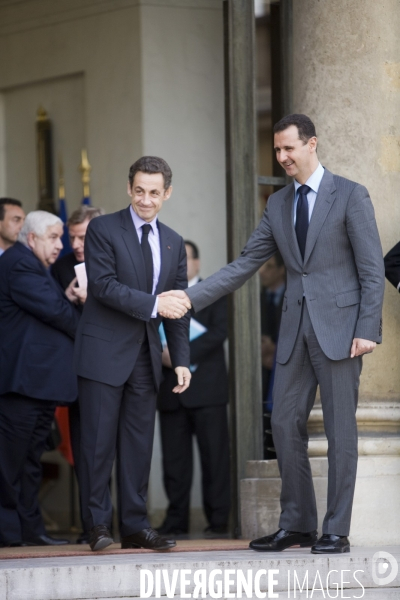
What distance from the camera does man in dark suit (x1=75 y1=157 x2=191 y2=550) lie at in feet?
18.9

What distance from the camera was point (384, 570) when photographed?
5375mm

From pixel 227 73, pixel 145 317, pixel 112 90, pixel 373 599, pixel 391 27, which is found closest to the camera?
pixel 373 599

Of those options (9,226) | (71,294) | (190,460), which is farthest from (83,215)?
(190,460)

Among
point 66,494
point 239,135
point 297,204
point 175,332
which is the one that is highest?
point 239,135

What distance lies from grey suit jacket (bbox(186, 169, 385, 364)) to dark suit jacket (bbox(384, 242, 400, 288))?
593 mm

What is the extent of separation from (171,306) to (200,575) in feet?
4.09

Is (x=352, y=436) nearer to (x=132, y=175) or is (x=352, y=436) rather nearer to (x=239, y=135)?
(x=132, y=175)

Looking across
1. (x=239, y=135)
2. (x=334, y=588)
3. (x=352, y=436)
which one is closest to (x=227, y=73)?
(x=239, y=135)

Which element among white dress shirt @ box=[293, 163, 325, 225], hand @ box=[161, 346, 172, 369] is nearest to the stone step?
white dress shirt @ box=[293, 163, 325, 225]

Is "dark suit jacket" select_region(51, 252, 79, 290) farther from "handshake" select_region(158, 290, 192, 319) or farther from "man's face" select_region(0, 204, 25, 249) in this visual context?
"handshake" select_region(158, 290, 192, 319)

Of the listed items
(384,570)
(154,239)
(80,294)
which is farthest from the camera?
(80,294)

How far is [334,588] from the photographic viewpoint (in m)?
5.29

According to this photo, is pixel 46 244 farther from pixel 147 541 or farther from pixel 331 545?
pixel 331 545

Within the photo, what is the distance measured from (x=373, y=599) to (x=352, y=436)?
0.74 m
